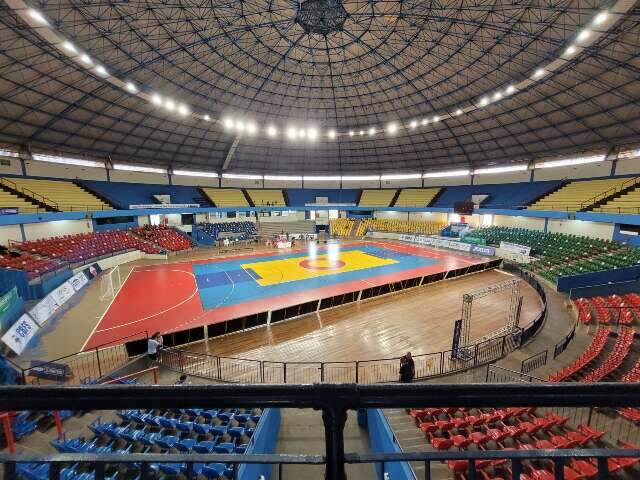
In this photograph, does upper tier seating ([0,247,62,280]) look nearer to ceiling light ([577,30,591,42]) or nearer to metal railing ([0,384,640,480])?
metal railing ([0,384,640,480])

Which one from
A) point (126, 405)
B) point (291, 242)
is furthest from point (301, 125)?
point (126, 405)

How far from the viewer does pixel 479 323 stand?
16.9 m

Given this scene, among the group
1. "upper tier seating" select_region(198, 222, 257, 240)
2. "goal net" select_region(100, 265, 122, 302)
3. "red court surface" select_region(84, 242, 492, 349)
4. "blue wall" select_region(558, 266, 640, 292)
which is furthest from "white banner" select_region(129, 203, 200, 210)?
"blue wall" select_region(558, 266, 640, 292)

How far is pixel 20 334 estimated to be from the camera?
13938 mm

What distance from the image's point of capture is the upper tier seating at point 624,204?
2787 cm

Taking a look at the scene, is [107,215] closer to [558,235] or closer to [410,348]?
[410,348]

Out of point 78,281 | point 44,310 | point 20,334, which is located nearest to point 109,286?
point 78,281

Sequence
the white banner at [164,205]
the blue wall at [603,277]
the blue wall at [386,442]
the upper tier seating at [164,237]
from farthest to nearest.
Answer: the white banner at [164,205] < the upper tier seating at [164,237] < the blue wall at [603,277] < the blue wall at [386,442]

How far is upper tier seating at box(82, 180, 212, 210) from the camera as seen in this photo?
4041cm

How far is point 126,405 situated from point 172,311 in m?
19.8

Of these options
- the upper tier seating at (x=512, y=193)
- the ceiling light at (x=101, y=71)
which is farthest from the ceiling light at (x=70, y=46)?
the upper tier seating at (x=512, y=193)

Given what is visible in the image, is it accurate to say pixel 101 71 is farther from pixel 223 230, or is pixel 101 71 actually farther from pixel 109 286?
pixel 223 230

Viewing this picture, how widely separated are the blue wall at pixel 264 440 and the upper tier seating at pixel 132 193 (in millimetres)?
41608

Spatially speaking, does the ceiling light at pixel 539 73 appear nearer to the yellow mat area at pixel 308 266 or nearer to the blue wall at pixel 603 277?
the blue wall at pixel 603 277
